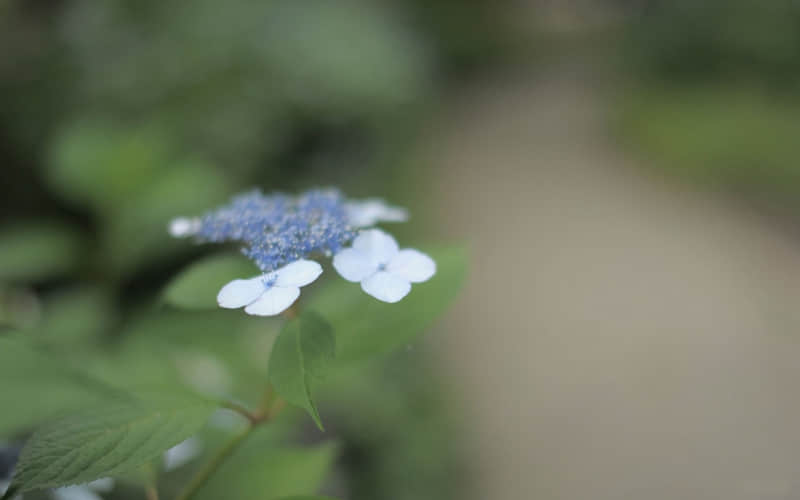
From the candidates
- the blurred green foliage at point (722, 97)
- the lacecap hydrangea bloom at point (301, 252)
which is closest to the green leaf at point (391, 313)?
the lacecap hydrangea bloom at point (301, 252)

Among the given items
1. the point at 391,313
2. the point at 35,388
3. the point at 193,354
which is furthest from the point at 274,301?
the point at 193,354

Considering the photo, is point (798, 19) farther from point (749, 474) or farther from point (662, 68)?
point (749, 474)

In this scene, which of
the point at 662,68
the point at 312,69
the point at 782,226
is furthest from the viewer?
the point at 662,68

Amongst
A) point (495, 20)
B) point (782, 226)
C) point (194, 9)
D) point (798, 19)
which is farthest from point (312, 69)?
point (495, 20)

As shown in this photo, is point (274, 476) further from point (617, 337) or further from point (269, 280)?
point (617, 337)

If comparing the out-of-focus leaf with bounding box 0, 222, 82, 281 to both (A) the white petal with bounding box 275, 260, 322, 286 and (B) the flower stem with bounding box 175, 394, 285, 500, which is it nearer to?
(B) the flower stem with bounding box 175, 394, 285, 500

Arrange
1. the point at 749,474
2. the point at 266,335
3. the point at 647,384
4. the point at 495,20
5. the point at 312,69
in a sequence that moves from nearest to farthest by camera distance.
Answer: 1. the point at 749,474
2. the point at 266,335
3. the point at 647,384
4. the point at 312,69
5. the point at 495,20

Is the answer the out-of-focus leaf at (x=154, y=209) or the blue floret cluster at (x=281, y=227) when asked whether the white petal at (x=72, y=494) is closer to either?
the blue floret cluster at (x=281, y=227)

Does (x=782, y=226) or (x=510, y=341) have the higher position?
(x=782, y=226)
